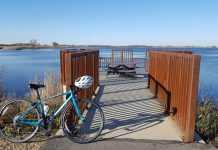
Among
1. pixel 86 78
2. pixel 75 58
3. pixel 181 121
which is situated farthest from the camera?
pixel 75 58

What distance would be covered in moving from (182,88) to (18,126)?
287 centimetres

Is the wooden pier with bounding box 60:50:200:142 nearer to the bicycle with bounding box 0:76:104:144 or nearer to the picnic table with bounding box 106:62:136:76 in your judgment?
the bicycle with bounding box 0:76:104:144

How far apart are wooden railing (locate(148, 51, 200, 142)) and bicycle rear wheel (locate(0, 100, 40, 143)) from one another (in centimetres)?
244

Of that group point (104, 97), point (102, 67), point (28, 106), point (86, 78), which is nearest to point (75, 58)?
point (86, 78)

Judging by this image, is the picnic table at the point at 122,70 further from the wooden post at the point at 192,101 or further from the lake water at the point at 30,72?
the wooden post at the point at 192,101

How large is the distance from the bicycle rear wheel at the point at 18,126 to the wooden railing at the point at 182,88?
2.44m

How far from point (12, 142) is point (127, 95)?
14.3 ft

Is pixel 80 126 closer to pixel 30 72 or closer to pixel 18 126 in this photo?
pixel 18 126

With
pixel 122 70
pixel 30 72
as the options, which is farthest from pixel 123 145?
pixel 30 72

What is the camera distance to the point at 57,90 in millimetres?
8117

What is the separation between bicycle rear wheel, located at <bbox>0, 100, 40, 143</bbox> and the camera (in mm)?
4145

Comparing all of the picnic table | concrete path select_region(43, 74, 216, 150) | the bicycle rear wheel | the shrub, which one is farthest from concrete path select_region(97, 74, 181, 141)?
the picnic table

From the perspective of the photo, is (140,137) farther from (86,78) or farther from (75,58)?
(75,58)

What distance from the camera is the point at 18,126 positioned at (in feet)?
13.8
